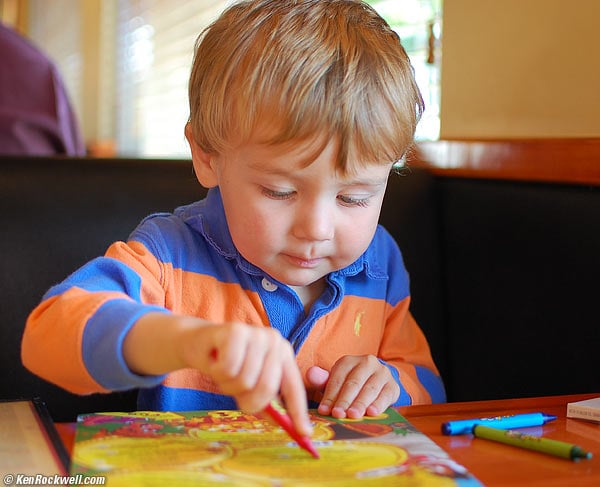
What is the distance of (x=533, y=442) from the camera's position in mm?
702

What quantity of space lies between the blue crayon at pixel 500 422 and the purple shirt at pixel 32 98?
6.85ft

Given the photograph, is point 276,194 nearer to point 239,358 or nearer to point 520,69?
point 239,358

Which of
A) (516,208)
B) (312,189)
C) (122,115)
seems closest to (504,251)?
(516,208)

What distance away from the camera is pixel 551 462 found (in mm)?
675

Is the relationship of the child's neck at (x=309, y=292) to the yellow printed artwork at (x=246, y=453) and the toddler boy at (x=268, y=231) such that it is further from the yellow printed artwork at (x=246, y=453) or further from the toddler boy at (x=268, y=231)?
the yellow printed artwork at (x=246, y=453)

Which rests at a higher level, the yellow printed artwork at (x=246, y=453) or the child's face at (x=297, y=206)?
the child's face at (x=297, y=206)

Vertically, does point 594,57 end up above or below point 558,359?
above

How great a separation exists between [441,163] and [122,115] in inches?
123

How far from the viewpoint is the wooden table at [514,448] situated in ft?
2.09

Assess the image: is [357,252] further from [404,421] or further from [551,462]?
[551,462]

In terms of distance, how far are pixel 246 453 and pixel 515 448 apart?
0.74 feet

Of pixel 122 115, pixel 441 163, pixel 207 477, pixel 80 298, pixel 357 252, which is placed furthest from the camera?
pixel 122 115

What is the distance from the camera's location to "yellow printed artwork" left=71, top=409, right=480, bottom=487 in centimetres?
61

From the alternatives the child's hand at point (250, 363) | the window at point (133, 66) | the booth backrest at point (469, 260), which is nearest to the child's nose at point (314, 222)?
the child's hand at point (250, 363)
